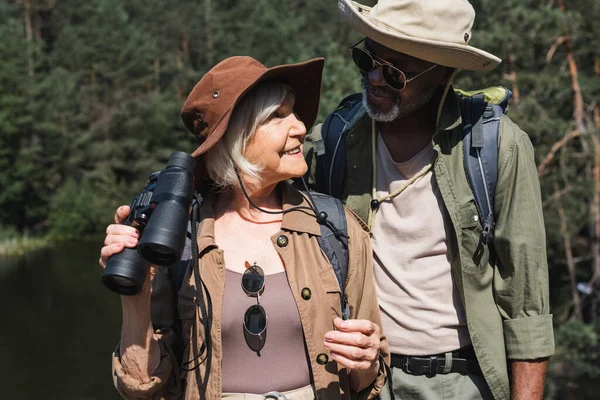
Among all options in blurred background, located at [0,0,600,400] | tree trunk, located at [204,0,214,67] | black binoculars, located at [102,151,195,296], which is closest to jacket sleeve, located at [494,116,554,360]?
black binoculars, located at [102,151,195,296]

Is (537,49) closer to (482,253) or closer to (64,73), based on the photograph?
(482,253)

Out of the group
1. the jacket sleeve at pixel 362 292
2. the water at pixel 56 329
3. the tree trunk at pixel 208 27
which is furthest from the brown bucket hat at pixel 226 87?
the tree trunk at pixel 208 27

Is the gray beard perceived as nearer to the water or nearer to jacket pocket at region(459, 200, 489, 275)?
jacket pocket at region(459, 200, 489, 275)

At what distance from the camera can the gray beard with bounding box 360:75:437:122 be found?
2.23 meters

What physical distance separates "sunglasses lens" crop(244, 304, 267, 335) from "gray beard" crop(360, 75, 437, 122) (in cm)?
69

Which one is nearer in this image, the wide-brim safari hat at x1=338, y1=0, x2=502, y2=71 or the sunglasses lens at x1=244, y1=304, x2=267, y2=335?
the sunglasses lens at x1=244, y1=304, x2=267, y2=335

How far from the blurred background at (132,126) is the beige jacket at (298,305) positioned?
954 centimetres

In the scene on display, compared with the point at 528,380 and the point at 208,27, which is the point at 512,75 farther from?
the point at 208,27

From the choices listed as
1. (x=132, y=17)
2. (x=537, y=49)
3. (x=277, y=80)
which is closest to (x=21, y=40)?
(x=132, y=17)

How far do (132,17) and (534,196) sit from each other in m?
27.5

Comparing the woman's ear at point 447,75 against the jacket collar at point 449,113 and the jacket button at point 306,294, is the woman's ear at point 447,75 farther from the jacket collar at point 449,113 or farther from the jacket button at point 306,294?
the jacket button at point 306,294

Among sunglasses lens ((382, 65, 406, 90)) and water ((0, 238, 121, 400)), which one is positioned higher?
sunglasses lens ((382, 65, 406, 90))

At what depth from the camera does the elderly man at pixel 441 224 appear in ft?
6.91

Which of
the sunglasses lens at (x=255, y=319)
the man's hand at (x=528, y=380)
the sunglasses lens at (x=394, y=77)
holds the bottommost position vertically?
the man's hand at (x=528, y=380)
